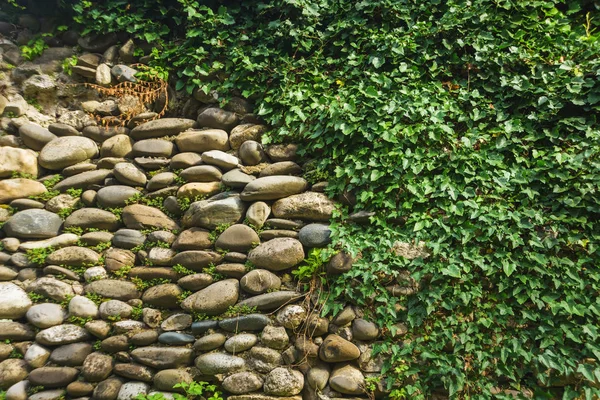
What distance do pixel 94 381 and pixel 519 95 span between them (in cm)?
438

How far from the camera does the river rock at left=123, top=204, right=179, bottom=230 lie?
3.65 meters

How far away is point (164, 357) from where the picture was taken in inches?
122

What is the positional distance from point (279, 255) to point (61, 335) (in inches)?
75.7

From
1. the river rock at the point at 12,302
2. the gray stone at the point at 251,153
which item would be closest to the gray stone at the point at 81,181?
the river rock at the point at 12,302

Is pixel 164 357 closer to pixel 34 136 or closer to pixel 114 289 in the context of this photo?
pixel 114 289

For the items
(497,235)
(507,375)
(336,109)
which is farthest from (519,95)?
(507,375)

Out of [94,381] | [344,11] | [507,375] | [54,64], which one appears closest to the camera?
[507,375]

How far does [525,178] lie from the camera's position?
126 inches

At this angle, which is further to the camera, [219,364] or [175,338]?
[175,338]

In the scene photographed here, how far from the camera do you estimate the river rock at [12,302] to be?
3.24 m

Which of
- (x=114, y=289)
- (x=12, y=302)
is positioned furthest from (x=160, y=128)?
(x=12, y=302)

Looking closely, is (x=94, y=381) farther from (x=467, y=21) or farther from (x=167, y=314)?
(x=467, y=21)

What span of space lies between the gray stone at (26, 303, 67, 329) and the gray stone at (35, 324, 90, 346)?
0.05 meters

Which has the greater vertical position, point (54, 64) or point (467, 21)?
point (467, 21)
